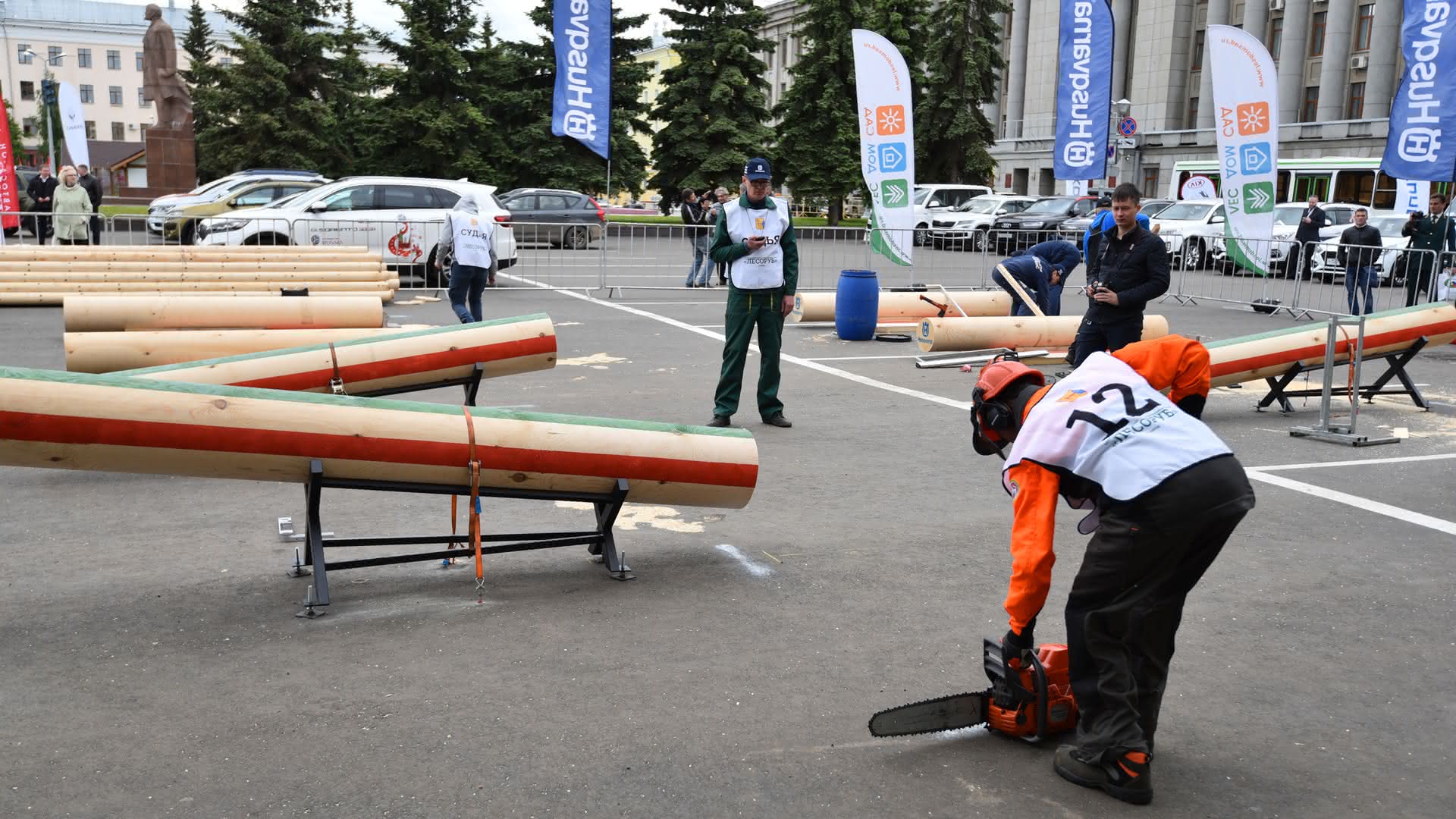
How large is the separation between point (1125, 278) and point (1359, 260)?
10.3 m

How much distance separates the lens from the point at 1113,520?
3658 mm

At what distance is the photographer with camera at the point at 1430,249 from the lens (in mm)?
17422

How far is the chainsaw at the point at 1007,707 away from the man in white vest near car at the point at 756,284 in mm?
5628

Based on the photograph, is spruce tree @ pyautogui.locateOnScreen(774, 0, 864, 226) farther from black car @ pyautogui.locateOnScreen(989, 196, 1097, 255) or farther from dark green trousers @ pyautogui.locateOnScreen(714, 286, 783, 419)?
dark green trousers @ pyautogui.locateOnScreen(714, 286, 783, 419)

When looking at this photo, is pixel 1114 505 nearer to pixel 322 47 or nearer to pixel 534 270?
pixel 534 270

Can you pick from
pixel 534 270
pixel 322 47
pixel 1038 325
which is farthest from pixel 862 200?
pixel 1038 325

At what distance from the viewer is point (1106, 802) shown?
383 cm

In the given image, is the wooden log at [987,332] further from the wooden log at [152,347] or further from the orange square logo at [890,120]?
the orange square logo at [890,120]

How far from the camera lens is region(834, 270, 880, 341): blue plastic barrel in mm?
15328

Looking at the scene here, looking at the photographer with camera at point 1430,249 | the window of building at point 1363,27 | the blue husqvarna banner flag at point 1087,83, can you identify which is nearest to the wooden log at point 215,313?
the photographer with camera at point 1430,249

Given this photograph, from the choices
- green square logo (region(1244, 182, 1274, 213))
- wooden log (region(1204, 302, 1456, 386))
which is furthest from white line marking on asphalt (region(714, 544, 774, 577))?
green square logo (region(1244, 182, 1274, 213))

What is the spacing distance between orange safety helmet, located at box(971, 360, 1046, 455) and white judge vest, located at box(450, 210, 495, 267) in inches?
418

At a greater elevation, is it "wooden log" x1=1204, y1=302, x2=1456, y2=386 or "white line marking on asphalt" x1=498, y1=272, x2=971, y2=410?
"wooden log" x1=1204, y1=302, x2=1456, y2=386

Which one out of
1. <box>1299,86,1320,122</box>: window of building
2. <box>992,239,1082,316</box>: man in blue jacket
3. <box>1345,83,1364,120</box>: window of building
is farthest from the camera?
<box>1299,86,1320,122</box>: window of building
